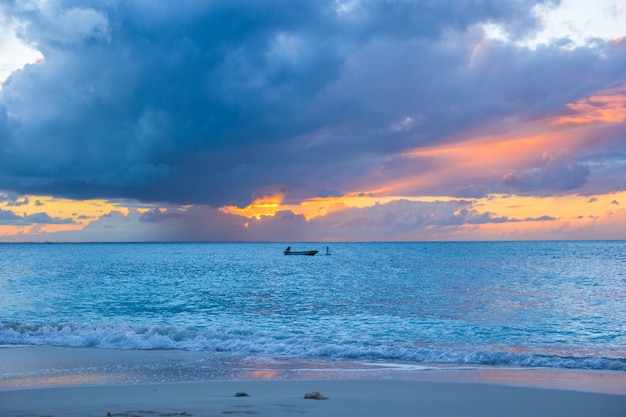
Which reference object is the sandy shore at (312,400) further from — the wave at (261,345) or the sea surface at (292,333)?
the wave at (261,345)

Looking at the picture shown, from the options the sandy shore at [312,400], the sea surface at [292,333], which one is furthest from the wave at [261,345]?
the sandy shore at [312,400]

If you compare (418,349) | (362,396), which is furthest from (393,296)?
(362,396)

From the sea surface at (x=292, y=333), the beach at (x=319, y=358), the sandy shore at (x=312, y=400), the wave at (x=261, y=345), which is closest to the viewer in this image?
the sandy shore at (x=312, y=400)

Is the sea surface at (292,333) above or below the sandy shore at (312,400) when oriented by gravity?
below

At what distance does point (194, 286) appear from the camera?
59406 millimetres

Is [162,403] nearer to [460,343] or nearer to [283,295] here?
[460,343]

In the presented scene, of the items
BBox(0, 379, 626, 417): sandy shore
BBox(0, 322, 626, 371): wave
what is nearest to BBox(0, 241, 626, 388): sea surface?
BBox(0, 322, 626, 371): wave

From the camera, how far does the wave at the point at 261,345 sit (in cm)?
1950

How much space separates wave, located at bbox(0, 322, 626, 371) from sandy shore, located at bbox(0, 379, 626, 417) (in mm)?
5066

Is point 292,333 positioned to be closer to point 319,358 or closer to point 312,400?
point 319,358

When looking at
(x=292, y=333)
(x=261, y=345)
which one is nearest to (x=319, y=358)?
(x=261, y=345)

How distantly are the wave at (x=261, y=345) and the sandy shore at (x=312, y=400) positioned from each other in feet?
16.6

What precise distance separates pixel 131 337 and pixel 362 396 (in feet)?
45.1

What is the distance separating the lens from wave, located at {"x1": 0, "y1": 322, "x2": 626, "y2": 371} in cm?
1950
